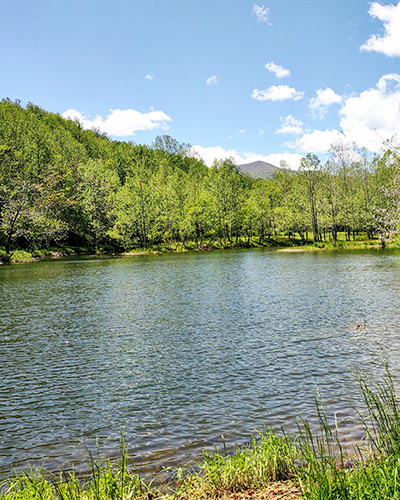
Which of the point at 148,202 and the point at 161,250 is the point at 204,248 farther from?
the point at 148,202

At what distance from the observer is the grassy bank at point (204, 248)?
83.6 metres

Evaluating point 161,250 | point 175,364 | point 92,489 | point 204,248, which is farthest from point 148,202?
point 92,489

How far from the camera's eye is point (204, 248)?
388 feet

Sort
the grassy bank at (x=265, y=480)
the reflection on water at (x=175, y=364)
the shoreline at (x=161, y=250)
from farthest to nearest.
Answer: the shoreline at (x=161, y=250) < the reflection on water at (x=175, y=364) < the grassy bank at (x=265, y=480)

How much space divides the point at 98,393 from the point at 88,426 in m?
2.65

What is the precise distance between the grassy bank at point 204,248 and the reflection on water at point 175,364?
5168 centimetres

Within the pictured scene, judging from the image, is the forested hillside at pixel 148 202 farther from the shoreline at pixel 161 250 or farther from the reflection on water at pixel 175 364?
the reflection on water at pixel 175 364

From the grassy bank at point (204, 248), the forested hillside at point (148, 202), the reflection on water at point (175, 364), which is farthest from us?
the forested hillside at point (148, 202)

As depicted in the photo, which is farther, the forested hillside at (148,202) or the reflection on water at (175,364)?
the forested hillside at (148,202)

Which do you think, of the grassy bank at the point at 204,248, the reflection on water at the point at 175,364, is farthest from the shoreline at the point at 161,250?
the reflection on water at the point at 175,364

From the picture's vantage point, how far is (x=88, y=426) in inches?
453

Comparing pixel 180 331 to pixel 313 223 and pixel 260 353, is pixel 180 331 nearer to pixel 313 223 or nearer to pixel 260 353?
pixel 260 353

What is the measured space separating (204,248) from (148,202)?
21575 millimetres

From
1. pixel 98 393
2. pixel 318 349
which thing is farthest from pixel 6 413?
pixel 318 349
